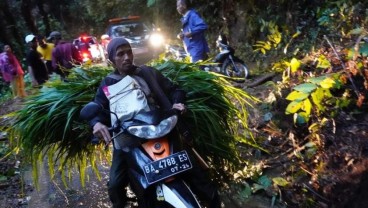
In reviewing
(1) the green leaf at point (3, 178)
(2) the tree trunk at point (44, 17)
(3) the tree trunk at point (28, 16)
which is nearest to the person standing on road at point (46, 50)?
(1) the green leaf at point (3, 178)

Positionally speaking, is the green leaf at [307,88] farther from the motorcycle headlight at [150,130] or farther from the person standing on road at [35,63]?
the person standing on road at [35,63]

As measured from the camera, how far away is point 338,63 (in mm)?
4340

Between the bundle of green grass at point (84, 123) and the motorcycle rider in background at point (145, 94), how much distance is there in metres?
0.27

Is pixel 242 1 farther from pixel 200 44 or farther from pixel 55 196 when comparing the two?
pixel 55 196

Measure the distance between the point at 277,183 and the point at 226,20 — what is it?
28.1 ft

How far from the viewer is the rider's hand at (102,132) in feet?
Result: 9.61

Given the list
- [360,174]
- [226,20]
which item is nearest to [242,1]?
[226,20]

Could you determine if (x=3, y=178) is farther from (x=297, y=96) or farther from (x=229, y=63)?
(x=229, y=63)

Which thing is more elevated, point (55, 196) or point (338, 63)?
point (338, 63)

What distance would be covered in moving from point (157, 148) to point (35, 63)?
7.55 metres

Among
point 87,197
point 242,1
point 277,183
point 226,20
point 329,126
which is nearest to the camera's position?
point 277,183

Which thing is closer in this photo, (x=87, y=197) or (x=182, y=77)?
(x=182, y=77)

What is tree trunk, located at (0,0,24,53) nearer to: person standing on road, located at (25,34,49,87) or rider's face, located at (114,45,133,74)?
person standing on road, located at (25,34,49,87)

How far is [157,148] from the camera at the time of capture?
2.82m
